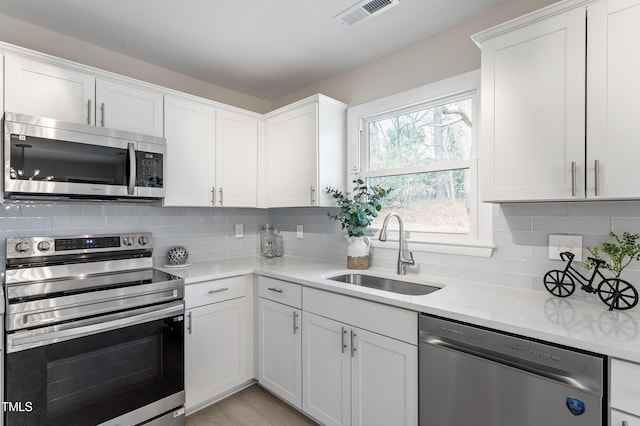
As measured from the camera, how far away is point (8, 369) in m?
1.44

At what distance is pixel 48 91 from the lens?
1789mm

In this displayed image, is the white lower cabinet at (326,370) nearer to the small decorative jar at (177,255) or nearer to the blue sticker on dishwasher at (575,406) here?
the blue sticker on dishwasher at (575,406)

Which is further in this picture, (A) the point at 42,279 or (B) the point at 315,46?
(B) the point at 315,46

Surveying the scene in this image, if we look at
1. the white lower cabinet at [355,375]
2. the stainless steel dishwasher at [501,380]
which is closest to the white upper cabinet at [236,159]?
the white lower cabinet at [355,375]

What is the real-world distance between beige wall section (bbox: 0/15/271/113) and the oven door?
1723mm

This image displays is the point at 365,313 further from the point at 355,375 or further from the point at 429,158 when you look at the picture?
the point at 429,158

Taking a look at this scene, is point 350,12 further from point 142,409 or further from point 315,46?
point 142,409

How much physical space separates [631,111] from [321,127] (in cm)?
171

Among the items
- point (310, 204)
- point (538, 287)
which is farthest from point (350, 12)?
point (538, 287)

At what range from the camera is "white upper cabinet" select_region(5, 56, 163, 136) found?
171cm

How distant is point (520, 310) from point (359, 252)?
112 centimetres

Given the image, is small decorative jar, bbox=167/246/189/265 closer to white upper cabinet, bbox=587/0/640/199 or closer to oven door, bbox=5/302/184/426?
oven door, bbox=5/302/184/426

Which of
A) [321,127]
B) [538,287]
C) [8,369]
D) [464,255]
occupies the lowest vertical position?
[8,369]

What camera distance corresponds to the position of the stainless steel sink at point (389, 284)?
2.01 m
